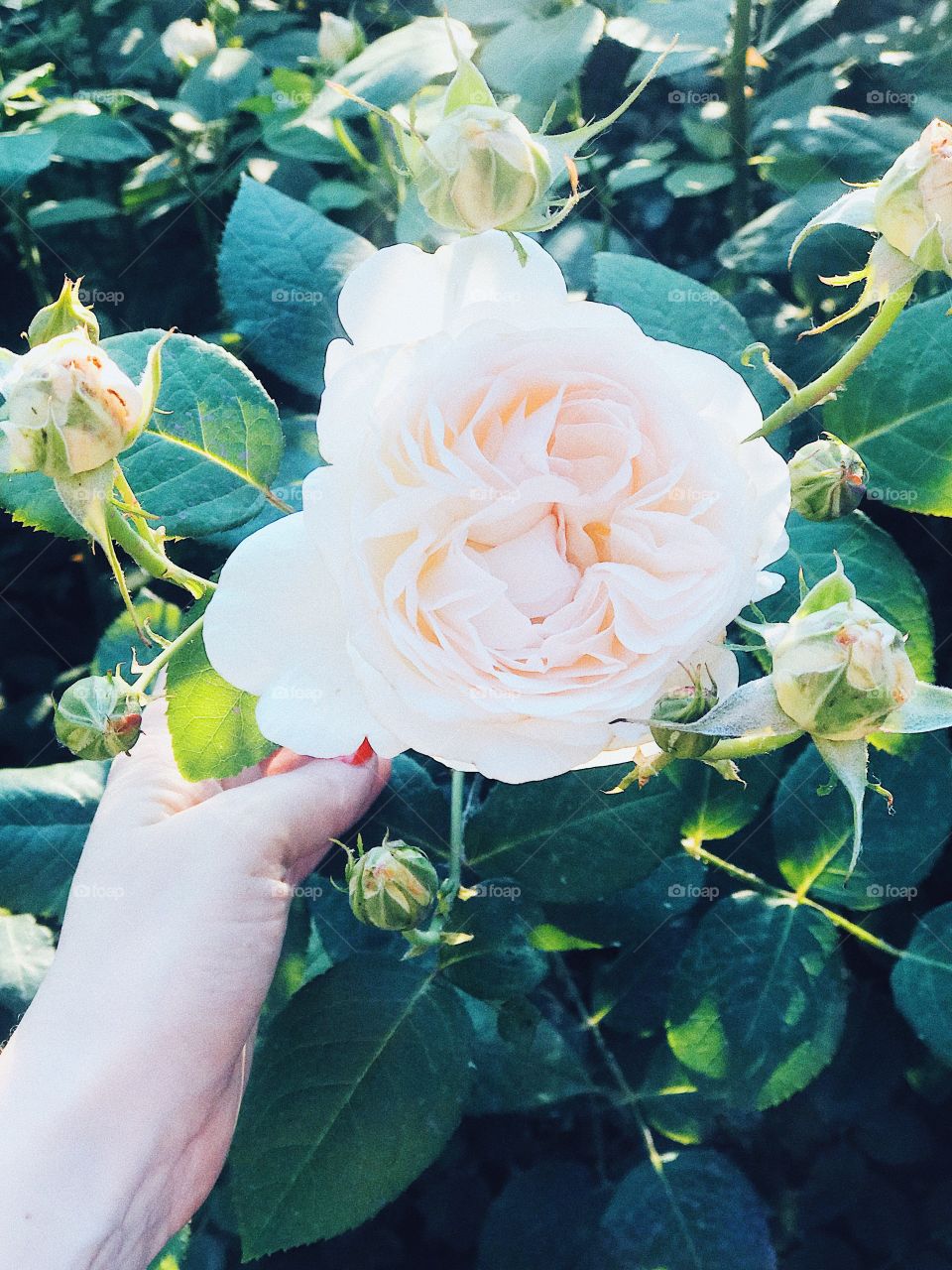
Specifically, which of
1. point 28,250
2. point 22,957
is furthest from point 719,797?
point 28,250

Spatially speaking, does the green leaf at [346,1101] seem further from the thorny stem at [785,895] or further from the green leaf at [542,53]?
the green leaf at [542,53]

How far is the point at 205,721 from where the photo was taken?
1001mm

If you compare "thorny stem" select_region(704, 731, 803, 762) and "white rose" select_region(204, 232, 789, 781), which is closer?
"white rose" select_region(204, 232, 789, 781)

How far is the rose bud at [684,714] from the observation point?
81 cm

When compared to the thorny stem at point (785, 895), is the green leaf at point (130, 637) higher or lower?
higher

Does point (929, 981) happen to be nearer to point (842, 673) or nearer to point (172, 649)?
point (842, 673)

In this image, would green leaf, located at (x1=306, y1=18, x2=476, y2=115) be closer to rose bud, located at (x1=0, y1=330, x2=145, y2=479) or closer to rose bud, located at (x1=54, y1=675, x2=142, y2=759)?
rose bud, located at (x1=0, y1=330, x2=145, y2=479)

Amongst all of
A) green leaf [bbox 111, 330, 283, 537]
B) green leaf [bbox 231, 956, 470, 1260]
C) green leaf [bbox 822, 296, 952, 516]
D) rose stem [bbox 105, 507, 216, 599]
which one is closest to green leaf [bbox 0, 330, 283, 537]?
green leaf [bbox 111, 330, 283, 537]

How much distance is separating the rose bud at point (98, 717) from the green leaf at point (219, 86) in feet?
3.41

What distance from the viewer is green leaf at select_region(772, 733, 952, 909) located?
53.9 inches

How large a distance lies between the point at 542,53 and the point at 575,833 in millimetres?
931

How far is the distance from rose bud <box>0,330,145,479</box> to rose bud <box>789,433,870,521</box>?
0.57m

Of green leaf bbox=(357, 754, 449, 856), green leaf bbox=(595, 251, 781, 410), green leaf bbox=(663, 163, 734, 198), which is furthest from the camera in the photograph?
green leaf bbox=(663, 163, 734, 198)

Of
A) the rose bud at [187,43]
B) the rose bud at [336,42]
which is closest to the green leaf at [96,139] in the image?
the rose bud at [187,43]
